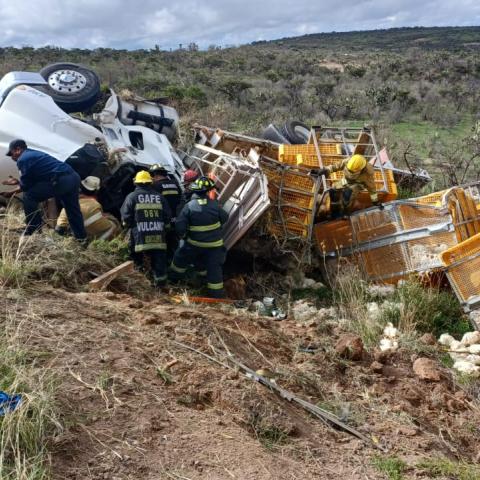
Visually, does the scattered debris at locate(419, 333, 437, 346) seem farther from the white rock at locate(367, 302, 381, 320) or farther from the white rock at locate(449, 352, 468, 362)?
the white rock at locate(367, 302, 381, 320)

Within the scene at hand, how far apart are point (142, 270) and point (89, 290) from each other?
1486 mm

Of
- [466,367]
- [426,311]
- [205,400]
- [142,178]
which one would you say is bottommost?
[466,367]

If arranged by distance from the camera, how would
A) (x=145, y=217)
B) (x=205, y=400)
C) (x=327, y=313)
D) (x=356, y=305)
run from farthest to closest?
1. (x=145, y=217)
2. (x=327, y=313)
3. (x=356, y=305)
4. (x=205, y=400)

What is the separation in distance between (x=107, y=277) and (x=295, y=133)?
5475mm

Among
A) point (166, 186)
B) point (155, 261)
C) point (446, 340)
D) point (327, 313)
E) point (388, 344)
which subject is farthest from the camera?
point (166, 186)

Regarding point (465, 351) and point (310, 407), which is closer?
point (310, 407)

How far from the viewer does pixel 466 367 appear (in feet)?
16.7

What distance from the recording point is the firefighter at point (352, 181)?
23.3 ft

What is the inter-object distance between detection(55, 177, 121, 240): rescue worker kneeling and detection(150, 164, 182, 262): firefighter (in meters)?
0.68

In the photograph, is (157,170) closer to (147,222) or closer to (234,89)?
(147,222)

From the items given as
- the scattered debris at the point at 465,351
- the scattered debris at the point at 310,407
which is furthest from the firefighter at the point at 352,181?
the scattered debris at the point at 310,407

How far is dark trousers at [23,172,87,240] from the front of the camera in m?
6.20

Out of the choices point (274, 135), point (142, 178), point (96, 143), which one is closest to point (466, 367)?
point (142, 178)

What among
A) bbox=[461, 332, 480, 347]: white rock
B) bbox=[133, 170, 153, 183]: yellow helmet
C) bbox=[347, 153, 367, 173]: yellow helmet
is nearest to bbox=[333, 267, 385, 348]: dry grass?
bbox=[461, 332, 480, 347]: white rock
